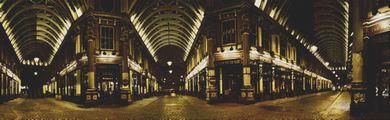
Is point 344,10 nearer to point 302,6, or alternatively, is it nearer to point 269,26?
point 302,6

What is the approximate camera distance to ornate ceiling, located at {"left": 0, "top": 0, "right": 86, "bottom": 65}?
112ft

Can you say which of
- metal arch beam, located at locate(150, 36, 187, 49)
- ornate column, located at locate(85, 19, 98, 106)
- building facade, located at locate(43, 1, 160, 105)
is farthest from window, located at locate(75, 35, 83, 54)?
metal arch beam, located at locate(150, 36, 187, 49)

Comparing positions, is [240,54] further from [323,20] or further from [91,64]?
[323,20]

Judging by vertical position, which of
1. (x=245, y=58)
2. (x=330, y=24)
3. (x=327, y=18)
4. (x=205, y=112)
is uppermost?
(x=327, y=18)

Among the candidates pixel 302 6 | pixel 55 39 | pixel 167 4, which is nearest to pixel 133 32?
pixel 167 4

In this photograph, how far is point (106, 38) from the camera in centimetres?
2836

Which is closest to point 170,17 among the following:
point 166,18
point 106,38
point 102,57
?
point 166,18

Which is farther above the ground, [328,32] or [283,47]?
[328,32]

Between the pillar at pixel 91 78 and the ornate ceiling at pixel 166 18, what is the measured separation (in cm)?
708

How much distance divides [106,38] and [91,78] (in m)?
3.79

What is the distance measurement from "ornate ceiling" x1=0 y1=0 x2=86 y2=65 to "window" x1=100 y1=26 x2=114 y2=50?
3.66 metres

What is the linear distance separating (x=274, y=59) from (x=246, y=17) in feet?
25.6

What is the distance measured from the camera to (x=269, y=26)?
30.2 meters

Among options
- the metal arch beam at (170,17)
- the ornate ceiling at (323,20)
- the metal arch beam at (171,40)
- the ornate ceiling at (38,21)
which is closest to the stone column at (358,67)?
the ornate ceiling at (323,20)
